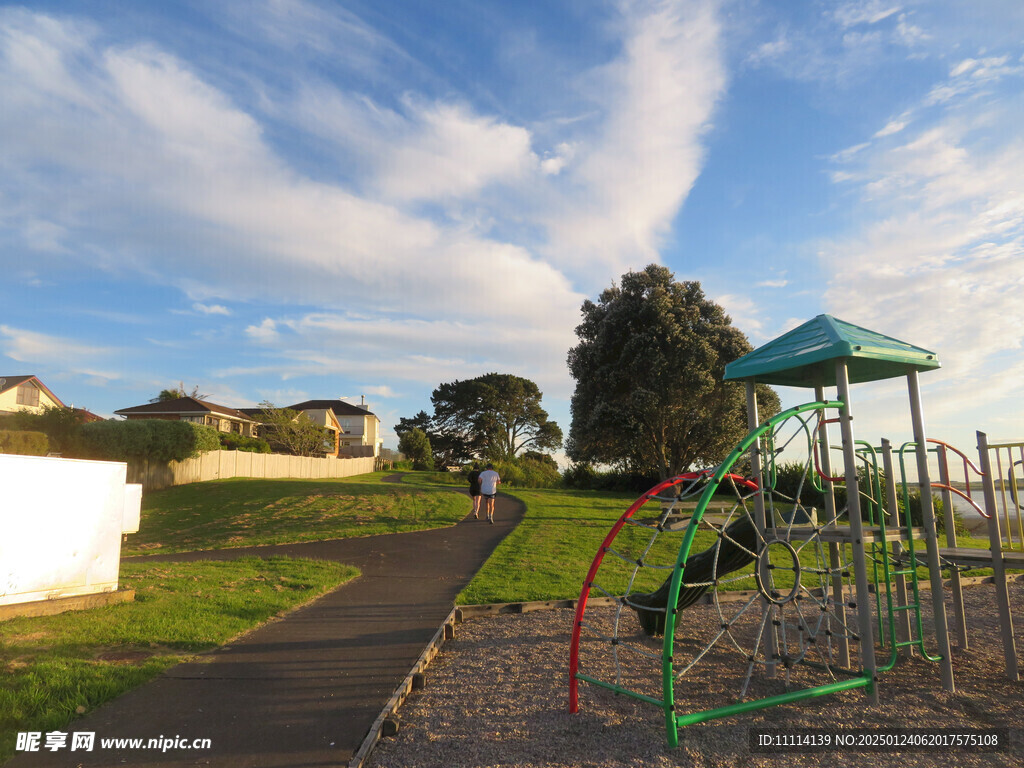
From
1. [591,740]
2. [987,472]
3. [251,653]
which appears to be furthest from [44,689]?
[987,472]

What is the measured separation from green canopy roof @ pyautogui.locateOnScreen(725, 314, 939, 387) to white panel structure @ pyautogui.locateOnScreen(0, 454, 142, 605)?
7734 mm

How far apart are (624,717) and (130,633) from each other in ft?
16.9

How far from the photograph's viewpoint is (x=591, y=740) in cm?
416

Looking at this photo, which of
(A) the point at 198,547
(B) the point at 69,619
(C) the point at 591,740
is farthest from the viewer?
(A) the point at 198,547

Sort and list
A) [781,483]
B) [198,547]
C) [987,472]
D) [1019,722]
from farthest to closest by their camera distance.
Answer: [781,483], [198,547], [987,472], [1019,722]

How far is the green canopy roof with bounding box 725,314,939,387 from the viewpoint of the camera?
5.12 m

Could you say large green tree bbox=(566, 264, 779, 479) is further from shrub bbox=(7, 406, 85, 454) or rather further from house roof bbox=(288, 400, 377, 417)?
house roof bbox=(288, 400, 377, 417)

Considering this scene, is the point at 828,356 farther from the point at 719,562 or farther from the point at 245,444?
the point at 245,444

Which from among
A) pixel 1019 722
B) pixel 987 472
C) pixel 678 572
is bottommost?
pixel 1019 722

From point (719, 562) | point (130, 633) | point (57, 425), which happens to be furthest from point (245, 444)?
point (719, 562)

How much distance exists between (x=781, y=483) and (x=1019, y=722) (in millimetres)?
21859

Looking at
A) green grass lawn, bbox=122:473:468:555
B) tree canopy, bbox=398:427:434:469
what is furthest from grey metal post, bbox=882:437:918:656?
tree canopy, bbox=398:427:434:469

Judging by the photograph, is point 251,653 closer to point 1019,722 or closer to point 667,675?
point 667,675

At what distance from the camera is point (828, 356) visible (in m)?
5.01
